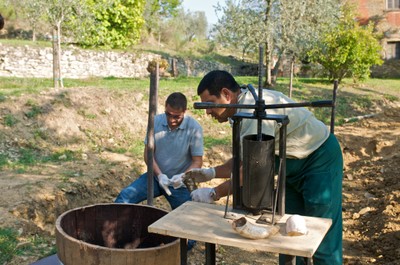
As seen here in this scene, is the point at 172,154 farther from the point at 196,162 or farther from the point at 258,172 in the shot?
the point at 258,172

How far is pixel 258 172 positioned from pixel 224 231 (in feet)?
1.14

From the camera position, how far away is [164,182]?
4812 mm

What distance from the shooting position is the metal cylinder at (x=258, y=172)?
2.68 metres

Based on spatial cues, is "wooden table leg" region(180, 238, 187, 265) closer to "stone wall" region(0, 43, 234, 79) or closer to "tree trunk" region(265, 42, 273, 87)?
"tree trunk" region(265, 42, 273, 87)

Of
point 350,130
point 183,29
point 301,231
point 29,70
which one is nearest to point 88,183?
point 301,231

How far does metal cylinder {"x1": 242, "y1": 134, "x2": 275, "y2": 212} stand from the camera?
268 centimetres

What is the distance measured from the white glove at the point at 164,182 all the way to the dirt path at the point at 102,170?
98cm

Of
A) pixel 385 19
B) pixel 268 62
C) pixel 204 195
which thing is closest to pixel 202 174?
pixel 204 195

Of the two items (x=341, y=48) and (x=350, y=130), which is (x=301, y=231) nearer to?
(x=350, y=130)

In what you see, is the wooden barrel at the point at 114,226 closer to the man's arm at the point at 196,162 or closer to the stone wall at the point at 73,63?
the man's arm at the point at 196,162

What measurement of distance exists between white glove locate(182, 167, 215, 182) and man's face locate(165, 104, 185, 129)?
796 mm

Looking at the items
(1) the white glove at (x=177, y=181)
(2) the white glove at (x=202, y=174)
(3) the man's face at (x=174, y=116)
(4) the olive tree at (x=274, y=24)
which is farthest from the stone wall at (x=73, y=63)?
(2) the white glove at (x=202, y=174)

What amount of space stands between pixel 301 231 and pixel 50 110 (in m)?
7.33

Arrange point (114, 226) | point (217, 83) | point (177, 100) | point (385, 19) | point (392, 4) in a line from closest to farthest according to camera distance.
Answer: point (217, 83) < point (114, 226) < point (177, 100) < point (385, 19) < point (392, 4)
